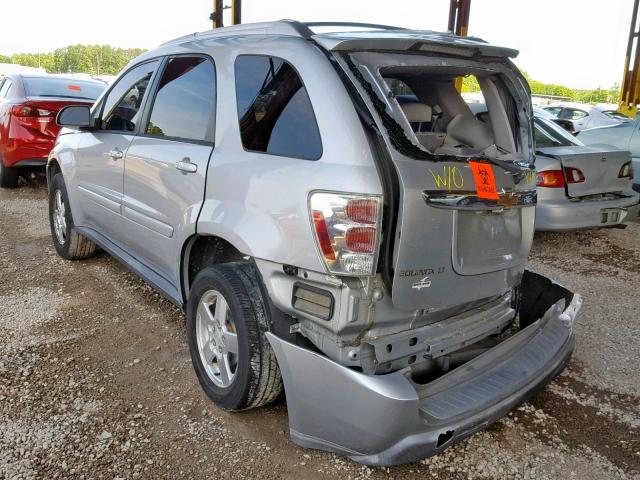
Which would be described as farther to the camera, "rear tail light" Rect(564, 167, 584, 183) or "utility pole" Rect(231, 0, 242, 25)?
"utility pole" Rect(231, 0, 242, 25)

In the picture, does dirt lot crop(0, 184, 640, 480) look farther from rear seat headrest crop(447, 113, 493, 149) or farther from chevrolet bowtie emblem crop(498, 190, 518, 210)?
rear seat headrest crop(447, 113, 493, 149)

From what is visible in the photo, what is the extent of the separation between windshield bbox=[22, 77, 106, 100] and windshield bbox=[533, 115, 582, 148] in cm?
612

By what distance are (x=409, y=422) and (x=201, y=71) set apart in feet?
6.96

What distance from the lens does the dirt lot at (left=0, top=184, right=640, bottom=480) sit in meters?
2.46

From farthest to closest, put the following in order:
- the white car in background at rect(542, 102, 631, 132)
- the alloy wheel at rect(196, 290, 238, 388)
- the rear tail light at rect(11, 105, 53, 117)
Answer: the white car in background at rect(542, 102, 631, 132) < the rear tail light at rect(11, 105, 53, 117) < the alloy wheel at rect(196, 290, 238, 388)

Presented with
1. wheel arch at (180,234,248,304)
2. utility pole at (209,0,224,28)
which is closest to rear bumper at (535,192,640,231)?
wheel arch at (180,234,248,304)

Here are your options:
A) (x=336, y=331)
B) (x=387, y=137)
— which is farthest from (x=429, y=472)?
(x=387, y=137)

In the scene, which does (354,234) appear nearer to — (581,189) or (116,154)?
(116,154)

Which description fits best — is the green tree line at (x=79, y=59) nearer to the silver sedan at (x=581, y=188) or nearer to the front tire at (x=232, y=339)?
the silver sedan at (x=581, y=188)

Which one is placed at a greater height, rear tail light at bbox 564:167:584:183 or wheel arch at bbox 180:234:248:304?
rear tail light at bbox 564:167:584:183

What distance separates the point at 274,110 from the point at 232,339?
1.08 metres

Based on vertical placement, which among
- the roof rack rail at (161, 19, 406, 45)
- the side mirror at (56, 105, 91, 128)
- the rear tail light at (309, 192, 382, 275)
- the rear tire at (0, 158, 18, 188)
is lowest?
the rear tire at (0, 158, 18, 188)

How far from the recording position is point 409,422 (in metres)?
2.08

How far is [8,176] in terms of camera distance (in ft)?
26.7
